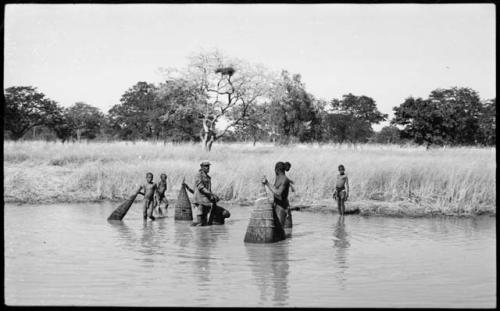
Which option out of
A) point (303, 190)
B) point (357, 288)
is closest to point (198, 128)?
point (303, 190)

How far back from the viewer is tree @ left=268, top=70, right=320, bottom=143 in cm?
4740

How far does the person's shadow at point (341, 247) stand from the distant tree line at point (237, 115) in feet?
69.0

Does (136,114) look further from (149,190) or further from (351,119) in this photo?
(149,190)

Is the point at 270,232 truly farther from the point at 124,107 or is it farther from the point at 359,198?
the point at 124,107

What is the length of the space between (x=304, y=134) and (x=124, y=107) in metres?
16.7

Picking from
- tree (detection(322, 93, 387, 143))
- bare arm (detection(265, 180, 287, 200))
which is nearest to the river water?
bare arm (detection(265, 180, 287, 200))

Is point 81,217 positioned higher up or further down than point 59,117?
further down

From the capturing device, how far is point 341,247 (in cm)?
1041

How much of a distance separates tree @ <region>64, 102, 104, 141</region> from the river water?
44.9m

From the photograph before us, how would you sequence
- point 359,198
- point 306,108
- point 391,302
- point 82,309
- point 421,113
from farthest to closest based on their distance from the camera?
point 306,108 → point 421,113 → point 359,198 → point 391,302 → point 82,309

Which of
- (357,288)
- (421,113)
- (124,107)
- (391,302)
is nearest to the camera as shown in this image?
(391,302)

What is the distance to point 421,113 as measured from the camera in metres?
40.7

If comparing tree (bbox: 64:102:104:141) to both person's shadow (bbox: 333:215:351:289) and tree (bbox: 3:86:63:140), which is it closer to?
tree (bbox: 3:86:63:140)

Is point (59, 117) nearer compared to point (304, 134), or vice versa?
point (59, 117)
